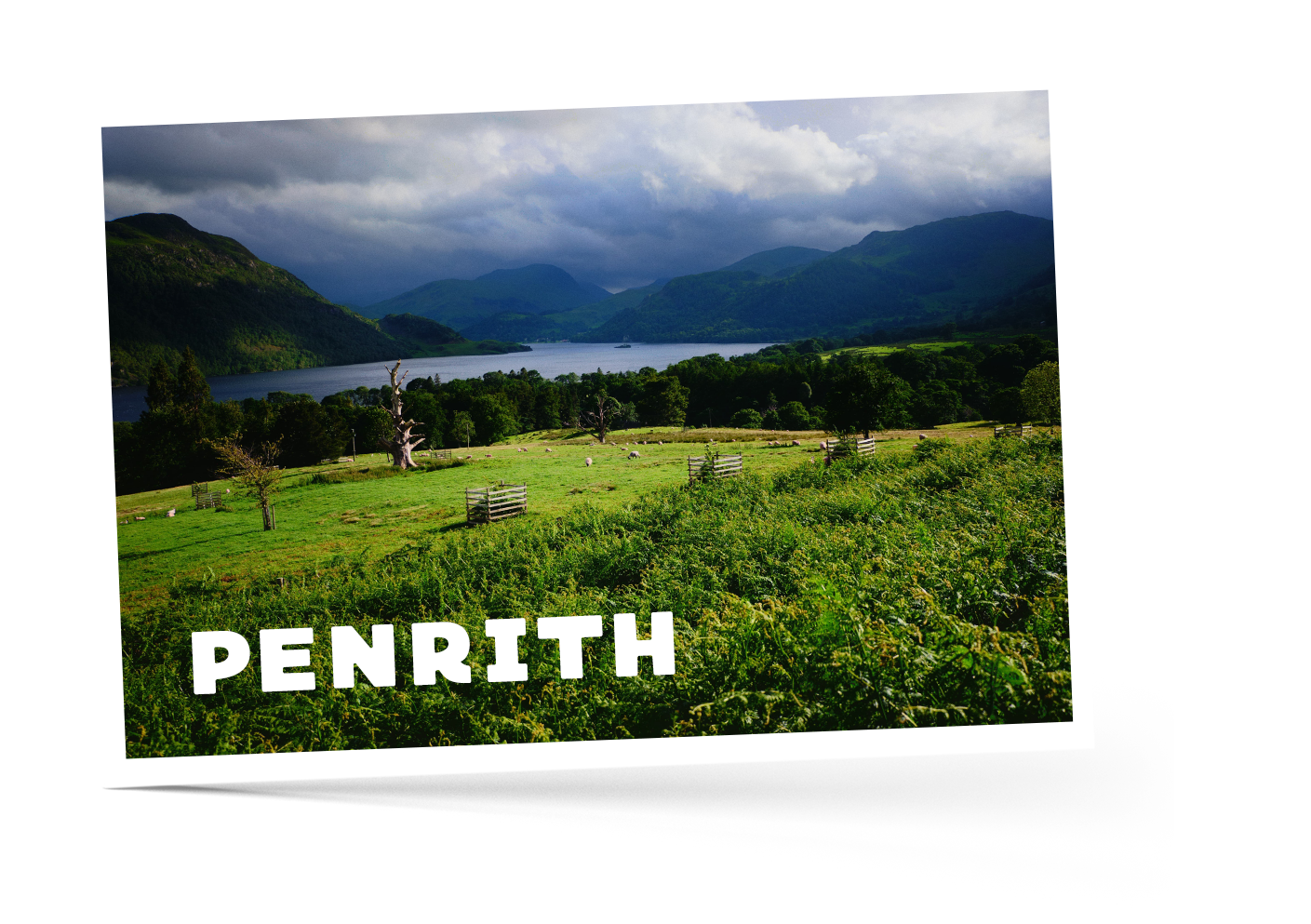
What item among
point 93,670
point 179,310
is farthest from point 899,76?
point 93,670

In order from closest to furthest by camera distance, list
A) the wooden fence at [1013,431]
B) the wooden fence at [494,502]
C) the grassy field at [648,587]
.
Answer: the grassy field at [648,587], the wooden fence at [1013,431], the wooden fence at [494,502]

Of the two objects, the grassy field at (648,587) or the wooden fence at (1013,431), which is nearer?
the grassy field at (648,587)

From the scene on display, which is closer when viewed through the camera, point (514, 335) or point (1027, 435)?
point (1027, 435)

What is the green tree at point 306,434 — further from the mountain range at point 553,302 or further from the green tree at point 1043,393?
the green tree at point 1043,393

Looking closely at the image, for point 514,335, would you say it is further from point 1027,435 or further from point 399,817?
point 1027,435

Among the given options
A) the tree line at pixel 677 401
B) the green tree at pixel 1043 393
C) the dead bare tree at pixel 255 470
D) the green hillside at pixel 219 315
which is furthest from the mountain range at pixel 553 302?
the dead bare tree at pixel 255 470

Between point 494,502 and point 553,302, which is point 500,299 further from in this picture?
point 494,502

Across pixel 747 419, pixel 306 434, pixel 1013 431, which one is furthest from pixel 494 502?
pixel 1013 431
